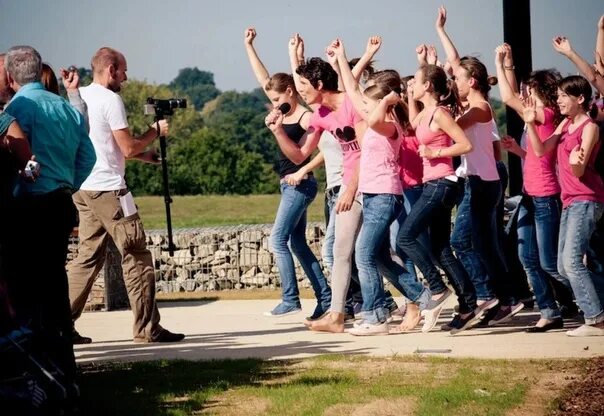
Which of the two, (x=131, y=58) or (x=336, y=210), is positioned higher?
(x=131, y=58)

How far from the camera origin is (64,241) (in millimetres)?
7219

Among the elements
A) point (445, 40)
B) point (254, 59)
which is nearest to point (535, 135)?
point (445, 40)

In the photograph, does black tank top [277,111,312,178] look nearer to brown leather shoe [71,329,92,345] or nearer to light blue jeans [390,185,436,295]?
light blue jeans [390,185,436,295]

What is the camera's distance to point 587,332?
8.80 meters

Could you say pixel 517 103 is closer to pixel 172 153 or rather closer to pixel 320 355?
pixel 320 355

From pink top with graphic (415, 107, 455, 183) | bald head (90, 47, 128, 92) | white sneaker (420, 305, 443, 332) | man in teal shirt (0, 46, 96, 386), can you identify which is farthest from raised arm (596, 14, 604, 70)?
man in teal shirt (0, 46, 96, 386)

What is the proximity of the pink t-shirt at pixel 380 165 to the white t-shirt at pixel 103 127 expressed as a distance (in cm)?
160

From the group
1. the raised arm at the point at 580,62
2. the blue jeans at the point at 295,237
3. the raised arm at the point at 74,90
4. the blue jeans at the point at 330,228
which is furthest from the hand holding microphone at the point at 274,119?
the raised arm at the point at 580,62

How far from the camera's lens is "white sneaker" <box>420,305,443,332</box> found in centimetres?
924

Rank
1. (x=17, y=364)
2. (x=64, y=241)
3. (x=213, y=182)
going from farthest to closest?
(x=213, y=182), (x=64, y=241), (x=17, y=364)

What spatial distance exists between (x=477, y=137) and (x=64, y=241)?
11.0 ft

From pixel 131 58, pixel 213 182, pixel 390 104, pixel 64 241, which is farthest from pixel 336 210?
pixel 131 58

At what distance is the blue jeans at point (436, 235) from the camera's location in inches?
→ 356

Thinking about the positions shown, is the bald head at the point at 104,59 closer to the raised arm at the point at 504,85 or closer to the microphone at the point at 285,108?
the microphone at the point at 285,108
